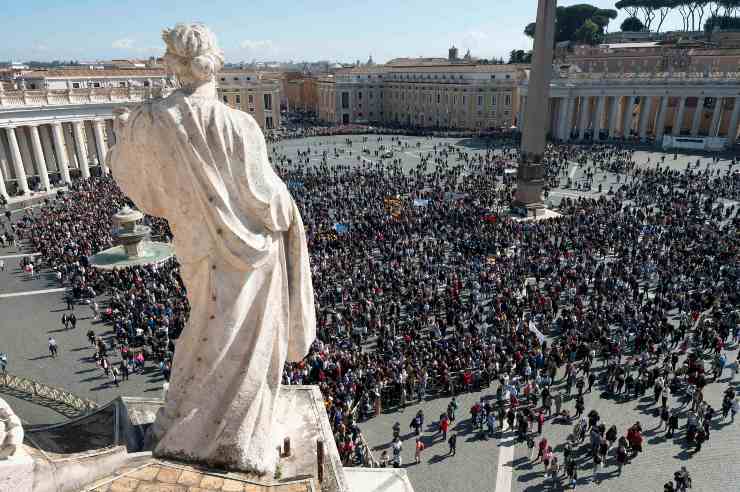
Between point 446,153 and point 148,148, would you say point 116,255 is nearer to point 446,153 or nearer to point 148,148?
point 148,148

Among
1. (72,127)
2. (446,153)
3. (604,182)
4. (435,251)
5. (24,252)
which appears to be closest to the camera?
(435,251)

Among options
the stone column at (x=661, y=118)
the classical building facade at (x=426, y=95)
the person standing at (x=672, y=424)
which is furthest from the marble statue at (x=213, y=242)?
the classical building facade at (x=426, y=95)

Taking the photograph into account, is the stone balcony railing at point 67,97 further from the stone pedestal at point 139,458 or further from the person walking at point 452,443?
the stone pedestal at point 139,458

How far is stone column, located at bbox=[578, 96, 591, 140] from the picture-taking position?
6706cm

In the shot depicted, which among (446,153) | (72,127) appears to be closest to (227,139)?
(72,127)

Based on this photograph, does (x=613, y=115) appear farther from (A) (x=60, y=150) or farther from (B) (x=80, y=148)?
(A) (x=60, y=150)

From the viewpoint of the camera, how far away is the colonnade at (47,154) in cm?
4203

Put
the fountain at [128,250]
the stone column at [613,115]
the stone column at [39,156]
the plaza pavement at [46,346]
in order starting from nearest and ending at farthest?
the plaza pavement at [46,346], the fountain at [128,250], the stone column at [39,156], the stone column at [613,115]

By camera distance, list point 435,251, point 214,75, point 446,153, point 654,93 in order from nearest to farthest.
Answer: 1. point 214,75
2. point 435,251
3. point 446,153
4. point 654,93

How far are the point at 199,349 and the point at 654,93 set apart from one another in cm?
7094

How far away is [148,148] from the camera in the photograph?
4164mm

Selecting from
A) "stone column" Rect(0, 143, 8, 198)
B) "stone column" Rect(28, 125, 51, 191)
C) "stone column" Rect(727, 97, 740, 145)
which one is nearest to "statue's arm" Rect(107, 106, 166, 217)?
"stone column" Rect(0, 143, 8, 198)

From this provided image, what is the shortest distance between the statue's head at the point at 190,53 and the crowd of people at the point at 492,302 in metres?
9.12

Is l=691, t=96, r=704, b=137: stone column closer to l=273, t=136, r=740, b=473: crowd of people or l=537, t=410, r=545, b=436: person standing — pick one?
l=273, t=136, r=740, b=473: crowd of people
